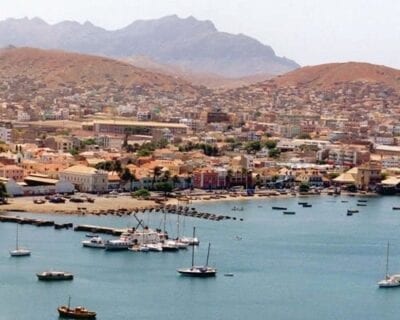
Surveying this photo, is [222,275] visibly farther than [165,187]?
No

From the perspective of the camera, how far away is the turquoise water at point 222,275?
14.1m

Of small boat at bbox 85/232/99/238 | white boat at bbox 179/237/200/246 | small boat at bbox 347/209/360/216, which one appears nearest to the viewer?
white boat at bbox 179/237/200/246

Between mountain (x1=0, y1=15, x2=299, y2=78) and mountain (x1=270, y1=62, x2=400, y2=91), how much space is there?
5979 cm

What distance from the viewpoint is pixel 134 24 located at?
526 feet

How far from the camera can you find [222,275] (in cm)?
1612

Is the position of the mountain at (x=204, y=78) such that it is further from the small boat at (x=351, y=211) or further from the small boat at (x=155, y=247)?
the small boat at (x=155, y=247)

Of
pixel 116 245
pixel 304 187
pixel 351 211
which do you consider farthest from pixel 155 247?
pixel 304 187

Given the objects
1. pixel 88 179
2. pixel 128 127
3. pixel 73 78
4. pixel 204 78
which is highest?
pixel 204 78

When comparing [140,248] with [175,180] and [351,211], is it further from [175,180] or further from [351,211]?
[175,180]

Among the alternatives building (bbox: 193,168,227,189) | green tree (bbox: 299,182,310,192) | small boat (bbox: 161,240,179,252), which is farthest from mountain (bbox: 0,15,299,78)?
small boat (bbox: 161,240,179,252)

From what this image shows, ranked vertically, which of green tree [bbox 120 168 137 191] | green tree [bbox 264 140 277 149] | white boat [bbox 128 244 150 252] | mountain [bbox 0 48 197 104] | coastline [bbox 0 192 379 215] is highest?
mountain [bbox 0 48 197 104]

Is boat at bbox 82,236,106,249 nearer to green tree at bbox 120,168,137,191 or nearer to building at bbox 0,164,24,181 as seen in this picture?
building at bbox 0,164,24,181

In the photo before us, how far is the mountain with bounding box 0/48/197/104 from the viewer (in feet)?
186

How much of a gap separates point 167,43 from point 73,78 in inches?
3353
